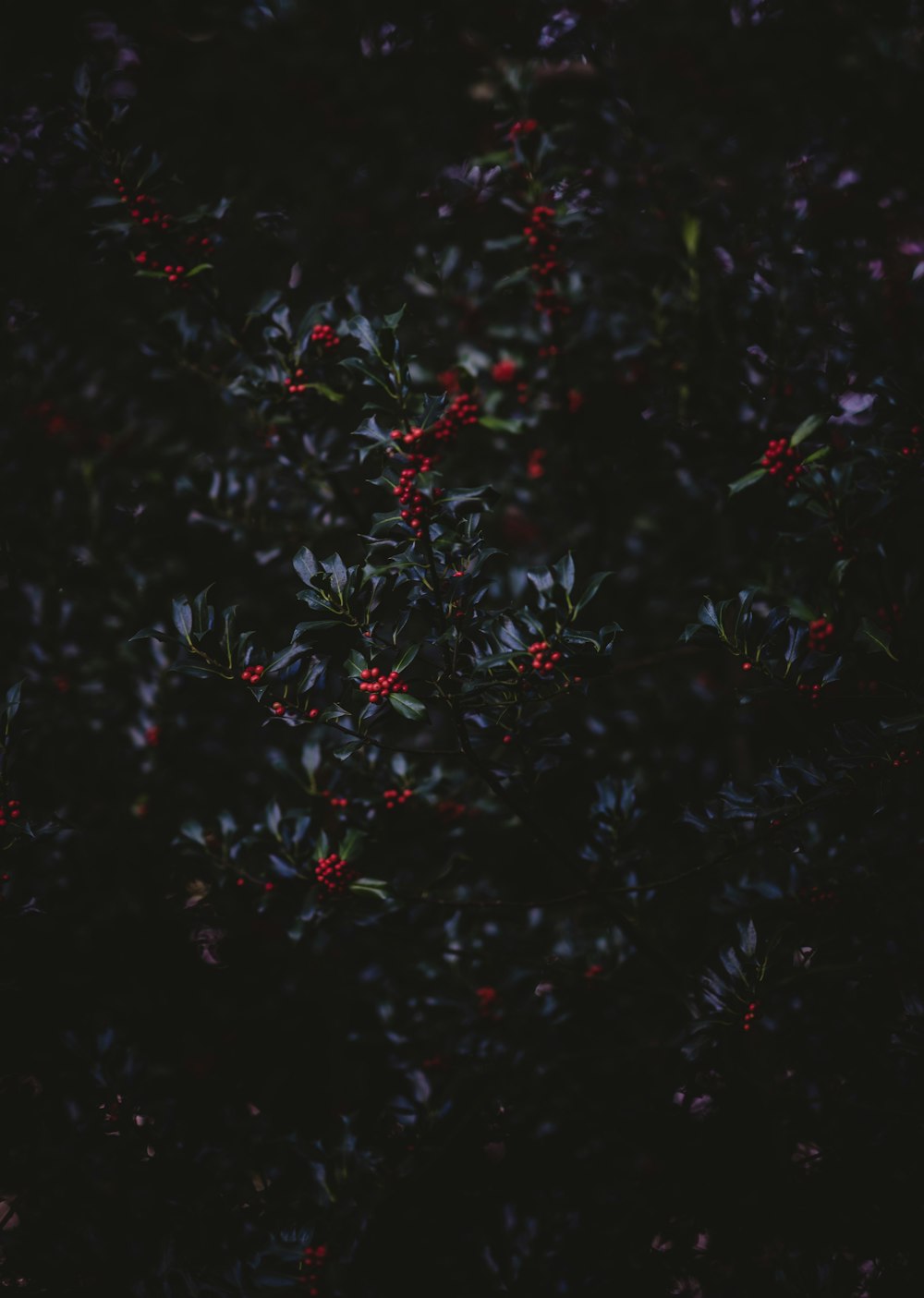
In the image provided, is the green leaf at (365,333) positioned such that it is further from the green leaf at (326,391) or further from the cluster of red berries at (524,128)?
the cluster of red berries at (524,128)

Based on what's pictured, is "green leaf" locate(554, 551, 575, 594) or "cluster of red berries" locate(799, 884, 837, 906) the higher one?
"green leaf" locate(554, 551, 575, 594)

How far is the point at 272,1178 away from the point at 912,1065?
1119mm

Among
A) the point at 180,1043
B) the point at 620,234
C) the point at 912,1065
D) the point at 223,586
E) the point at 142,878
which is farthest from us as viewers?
the point at 223,586

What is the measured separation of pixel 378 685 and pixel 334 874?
55 centimetres

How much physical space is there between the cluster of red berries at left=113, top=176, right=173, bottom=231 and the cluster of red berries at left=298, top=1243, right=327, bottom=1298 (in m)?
1.81

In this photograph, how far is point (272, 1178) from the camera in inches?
63.9

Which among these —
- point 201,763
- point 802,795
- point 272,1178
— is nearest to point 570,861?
point 802,795

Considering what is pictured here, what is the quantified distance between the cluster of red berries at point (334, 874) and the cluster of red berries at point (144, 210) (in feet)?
4.02

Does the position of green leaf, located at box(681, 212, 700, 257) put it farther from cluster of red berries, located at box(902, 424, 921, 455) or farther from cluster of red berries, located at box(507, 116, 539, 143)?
cluster of red berries, located at box(902, 424, 921, 455)

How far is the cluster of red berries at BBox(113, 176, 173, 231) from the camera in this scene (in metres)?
1.71

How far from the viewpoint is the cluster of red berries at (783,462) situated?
5.34 ft

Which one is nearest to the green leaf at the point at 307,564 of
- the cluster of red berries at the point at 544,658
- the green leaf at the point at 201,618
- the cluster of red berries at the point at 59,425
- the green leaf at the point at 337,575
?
the green leaf at the point at 337,575

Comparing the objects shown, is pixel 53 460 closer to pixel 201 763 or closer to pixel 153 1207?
pixel 201 763

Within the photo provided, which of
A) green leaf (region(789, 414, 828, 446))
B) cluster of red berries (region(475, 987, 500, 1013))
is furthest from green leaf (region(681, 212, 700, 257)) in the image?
cluster of red berries (region(475, 987, 500, 1013))
